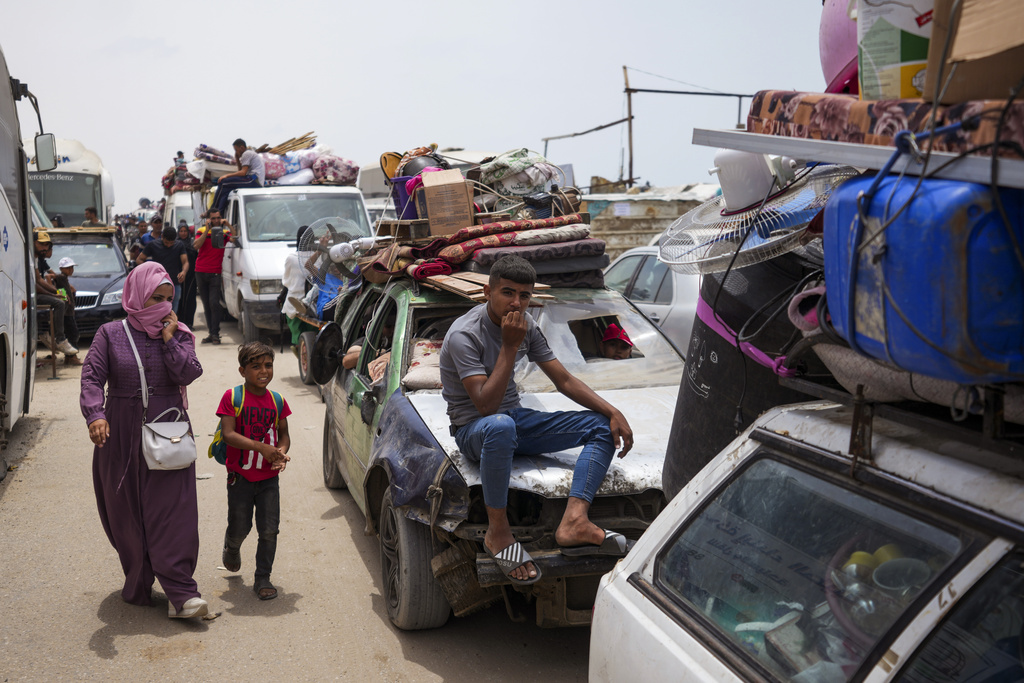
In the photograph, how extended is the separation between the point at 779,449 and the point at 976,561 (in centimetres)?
56

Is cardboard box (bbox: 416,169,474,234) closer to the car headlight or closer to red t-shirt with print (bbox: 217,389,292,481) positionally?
red t-shirt with print (bbox: 217,389,292,481)

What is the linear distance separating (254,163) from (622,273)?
7558 millimetres

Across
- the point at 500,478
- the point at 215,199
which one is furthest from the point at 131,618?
the point at 215,199

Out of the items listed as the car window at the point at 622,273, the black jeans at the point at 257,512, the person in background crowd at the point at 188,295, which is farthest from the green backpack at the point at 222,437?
the person in background crowd at the point at 188,295

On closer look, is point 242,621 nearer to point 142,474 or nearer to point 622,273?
point 142,474

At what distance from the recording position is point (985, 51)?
4.50 feet

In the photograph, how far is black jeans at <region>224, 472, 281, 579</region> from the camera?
15.2 feet

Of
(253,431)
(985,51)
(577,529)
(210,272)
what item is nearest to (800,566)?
(985,51)

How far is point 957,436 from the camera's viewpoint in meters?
1.61

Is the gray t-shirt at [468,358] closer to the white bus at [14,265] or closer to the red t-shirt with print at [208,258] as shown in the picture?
the white bus at [14,265]

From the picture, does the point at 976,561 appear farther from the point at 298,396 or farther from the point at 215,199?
the point at 215,199

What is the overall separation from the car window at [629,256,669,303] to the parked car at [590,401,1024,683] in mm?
6847

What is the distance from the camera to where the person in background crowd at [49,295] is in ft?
36.5

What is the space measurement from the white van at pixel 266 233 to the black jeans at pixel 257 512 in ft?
26.6
